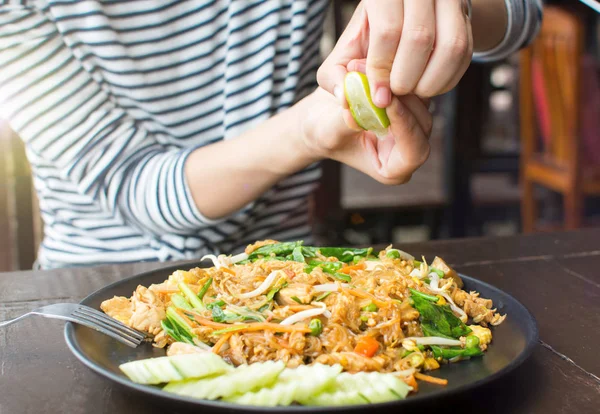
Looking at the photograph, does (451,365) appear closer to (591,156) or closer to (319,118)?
(319,118)

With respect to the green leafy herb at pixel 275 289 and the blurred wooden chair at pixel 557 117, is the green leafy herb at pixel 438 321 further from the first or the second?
the blurred wooden chair at pixel 557 117

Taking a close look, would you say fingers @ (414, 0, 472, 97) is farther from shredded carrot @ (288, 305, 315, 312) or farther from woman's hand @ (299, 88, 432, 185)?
shredded carrot @ (288, 305, 315, 312)

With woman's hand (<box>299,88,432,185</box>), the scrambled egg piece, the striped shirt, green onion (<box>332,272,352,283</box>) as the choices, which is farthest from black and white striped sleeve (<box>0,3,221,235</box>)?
the scrambled egg piece

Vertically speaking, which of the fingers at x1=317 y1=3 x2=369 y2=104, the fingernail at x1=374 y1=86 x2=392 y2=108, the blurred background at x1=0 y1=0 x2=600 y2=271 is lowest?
the blurred background at x1=0 y1=0 x2=600 y2=271

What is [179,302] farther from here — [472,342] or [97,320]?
[472,342]

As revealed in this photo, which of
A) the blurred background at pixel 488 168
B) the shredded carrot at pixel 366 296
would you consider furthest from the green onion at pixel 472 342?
the blurred background at pixel 488 168

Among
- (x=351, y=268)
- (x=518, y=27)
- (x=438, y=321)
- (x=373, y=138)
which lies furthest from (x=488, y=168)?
(x=438, y=321)

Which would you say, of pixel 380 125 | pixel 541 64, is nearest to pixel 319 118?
pixel 380 125
